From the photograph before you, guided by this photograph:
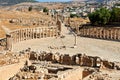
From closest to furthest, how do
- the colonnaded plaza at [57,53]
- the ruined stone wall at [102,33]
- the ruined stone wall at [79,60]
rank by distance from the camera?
the colonnaded plaza at [57,53]
the ruined stone wall at [79,60]
the ruined stone wall at [102,33]

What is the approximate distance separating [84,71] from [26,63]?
6.00 meters

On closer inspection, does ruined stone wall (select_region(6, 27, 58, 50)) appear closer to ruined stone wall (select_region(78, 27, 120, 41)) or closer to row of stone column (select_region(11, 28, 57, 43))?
row of stone column (select_region(11, 28, 57, 43))

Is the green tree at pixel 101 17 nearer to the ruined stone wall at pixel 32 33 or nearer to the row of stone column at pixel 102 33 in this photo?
the row of stone column at pixel 102 33

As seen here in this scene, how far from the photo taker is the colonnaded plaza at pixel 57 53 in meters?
30.5

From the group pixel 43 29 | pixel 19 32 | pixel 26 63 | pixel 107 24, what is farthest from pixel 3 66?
pixel 107 24

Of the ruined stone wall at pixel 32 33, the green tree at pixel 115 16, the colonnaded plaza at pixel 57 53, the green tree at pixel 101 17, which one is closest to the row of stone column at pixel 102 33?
the colonnaded plaza at pixel 57 53

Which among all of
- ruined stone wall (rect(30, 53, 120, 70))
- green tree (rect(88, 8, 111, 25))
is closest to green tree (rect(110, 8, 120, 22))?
green tree (rect(88, 8, 111, 25))

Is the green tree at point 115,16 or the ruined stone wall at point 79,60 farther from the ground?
the ruined stone wall at point 79,60

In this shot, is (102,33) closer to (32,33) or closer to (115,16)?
(32,33)

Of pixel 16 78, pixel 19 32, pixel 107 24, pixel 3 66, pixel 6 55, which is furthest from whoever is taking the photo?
pixel 107 24

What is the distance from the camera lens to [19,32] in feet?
219

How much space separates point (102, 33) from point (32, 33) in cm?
1391

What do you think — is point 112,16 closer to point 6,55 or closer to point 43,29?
point 43,29

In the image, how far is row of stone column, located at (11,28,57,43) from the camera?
65.2 m
